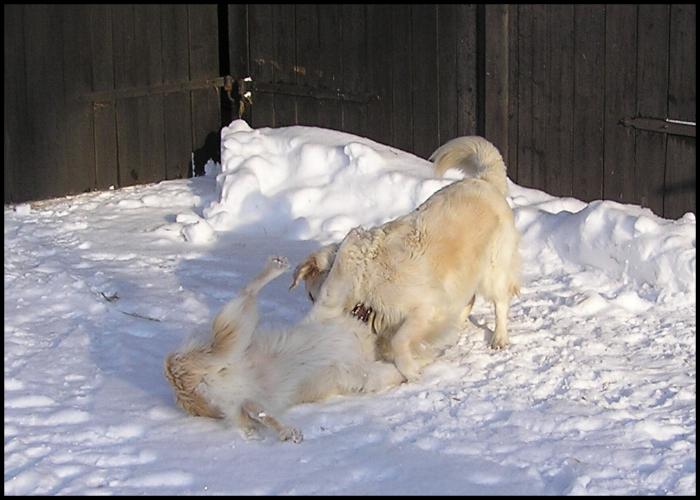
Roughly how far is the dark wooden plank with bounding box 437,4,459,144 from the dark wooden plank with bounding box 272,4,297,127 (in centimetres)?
148

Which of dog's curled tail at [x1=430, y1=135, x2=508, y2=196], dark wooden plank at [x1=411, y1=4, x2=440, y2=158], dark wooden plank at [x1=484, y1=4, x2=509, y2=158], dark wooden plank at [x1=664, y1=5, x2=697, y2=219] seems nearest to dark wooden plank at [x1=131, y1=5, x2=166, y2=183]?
dark wooden plank at [x1=411, y1=4, x2=440, y2=158]

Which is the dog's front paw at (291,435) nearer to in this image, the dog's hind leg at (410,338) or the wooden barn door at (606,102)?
the dog's hind leg at (410,338)

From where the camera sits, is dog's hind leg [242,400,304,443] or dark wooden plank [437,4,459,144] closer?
dog's hind leg [242,400,304,443]

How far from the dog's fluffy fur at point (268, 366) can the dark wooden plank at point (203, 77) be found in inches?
202

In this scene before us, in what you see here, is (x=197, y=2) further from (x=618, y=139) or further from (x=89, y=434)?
(x=89, y=434)

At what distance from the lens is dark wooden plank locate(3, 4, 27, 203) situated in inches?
357

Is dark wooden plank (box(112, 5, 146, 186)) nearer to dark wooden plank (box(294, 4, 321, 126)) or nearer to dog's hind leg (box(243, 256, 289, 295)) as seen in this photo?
dark wooden plank (box(294, 4, 321, 126))

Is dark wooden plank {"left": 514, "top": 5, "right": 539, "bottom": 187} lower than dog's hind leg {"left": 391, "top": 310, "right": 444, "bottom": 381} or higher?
higher

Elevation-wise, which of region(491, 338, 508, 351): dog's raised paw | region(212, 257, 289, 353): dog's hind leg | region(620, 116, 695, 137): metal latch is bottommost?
region(491, 338, 508, 351): dog's raised paw

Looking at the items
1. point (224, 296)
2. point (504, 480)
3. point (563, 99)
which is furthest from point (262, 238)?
point (504, 480)

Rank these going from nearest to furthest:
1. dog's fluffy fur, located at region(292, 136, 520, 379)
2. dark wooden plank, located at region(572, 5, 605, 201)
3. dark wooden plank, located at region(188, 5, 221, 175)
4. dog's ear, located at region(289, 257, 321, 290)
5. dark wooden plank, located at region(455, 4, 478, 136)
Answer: dog's fluffy fur, located at region(292, 136, 520, 379)
dog's ear, located at region(289, 257, 321, 290)
dark wooden plank, located at region(572, 5, 605, 201)
dark wooden plank, located at region(455, 4, 478, 136)
dark wooden plank, located at region(188, 5, 221, 175)

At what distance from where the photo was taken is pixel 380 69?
9328 millimetres

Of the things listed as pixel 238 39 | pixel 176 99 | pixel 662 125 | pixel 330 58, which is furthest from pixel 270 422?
pixel 238 39

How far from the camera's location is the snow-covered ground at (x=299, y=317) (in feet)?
13.8
